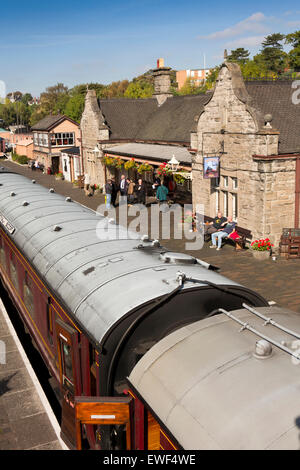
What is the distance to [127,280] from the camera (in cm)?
572

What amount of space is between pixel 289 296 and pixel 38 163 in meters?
45.9

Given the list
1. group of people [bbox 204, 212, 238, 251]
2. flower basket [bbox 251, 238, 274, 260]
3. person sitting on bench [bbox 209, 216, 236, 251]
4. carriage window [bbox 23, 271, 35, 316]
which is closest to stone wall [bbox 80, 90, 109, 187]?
group of people [bbox 204, 212, 238, 251]

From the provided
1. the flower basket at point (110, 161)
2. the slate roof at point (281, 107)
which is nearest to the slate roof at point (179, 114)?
the slate roof at point (281, 107)

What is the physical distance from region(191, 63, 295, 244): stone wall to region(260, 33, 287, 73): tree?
264 feet

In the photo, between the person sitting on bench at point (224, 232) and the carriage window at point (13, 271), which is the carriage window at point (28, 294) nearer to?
the carriage window at point (13, 271)

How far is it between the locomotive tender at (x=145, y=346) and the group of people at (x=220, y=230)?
8696mm

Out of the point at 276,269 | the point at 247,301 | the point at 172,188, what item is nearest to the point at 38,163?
the point at 172,188

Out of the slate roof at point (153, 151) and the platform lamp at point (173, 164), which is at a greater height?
the slate roof at point (153, 151)

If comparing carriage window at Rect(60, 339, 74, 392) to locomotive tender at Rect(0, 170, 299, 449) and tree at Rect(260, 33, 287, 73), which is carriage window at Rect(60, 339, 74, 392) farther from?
tree at Rect(260, 33, 287, 73)

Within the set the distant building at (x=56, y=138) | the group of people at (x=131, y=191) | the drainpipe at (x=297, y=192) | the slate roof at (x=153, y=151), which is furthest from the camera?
the distant building at (x=56, y=138)

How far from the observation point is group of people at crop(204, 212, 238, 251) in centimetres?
1670

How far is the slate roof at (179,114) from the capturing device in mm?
17141

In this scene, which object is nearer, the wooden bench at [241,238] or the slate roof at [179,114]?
the wooden bench at [241,238]

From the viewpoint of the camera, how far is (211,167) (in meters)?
17.8
